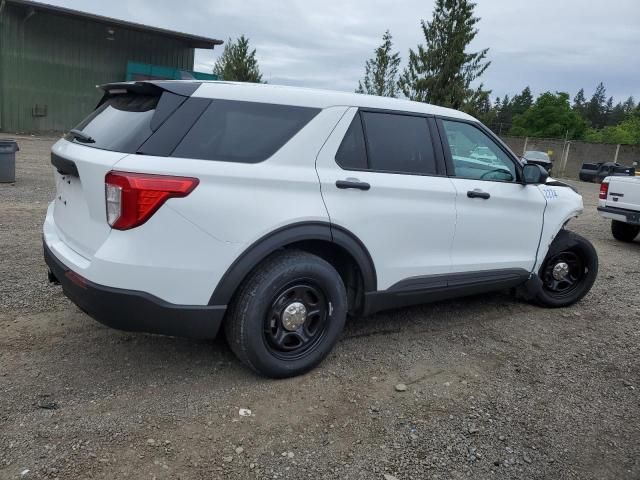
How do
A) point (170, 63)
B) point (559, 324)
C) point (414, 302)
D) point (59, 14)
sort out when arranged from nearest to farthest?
point (414, 302) < point (559, 324) < point (59, 14) < point (170, 63)

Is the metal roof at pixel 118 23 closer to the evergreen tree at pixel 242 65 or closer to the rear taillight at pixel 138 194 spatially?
the evergreen tree at pixel 242 65

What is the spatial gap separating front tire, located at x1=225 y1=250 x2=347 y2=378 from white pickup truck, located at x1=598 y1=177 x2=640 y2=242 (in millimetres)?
7203

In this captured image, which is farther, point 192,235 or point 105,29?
point 105,29

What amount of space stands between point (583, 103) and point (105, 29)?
454ft

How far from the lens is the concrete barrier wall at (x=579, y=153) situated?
→ 29812mm

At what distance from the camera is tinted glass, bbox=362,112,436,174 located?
3574mm

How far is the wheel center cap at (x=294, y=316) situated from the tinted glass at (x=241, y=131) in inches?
36.2

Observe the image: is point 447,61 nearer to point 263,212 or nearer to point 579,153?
point 579,153

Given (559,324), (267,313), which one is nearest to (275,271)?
(267,313)

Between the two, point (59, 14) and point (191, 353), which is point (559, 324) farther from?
point (59, 14)

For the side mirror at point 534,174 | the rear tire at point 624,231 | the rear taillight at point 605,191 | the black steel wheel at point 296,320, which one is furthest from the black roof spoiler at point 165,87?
the rear tire at point 624,231

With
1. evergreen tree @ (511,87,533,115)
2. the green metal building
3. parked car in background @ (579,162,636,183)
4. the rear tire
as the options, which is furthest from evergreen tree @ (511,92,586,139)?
the rear tire

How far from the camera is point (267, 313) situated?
3.17 metres

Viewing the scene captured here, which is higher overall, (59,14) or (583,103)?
(583,103)
